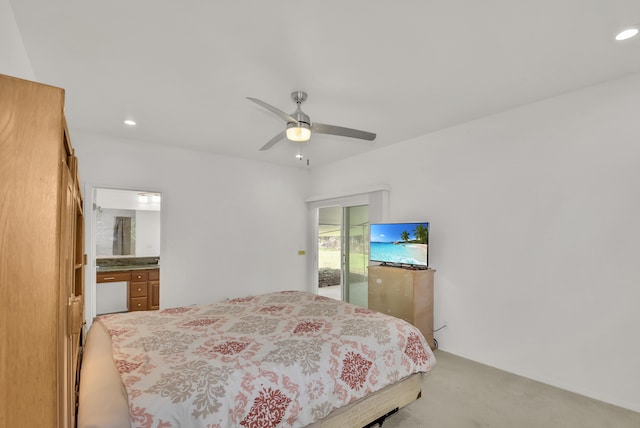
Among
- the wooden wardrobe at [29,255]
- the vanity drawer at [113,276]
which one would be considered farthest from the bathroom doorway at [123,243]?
the wooden wardrobe at [29,255]

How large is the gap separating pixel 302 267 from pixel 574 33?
185 inches

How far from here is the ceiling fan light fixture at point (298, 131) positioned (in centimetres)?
239

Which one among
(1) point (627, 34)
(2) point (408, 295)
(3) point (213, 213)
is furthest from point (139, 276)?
(1) point (627, 34)

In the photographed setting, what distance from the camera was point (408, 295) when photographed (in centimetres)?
345

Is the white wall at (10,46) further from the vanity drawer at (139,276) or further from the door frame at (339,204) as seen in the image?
the door frame at (339,204)

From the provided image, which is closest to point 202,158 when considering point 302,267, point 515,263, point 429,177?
point 302,267

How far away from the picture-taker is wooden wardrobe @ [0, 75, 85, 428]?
690mm

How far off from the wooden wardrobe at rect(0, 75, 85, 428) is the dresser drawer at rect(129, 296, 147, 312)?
4646 millimetres

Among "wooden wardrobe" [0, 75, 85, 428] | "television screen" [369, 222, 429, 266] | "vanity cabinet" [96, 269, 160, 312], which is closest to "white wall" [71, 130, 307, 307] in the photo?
"vanity cabinet" [96, 269, 160, 312]

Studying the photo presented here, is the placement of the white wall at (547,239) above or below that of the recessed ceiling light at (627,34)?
below

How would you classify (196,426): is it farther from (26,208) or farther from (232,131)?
(232,131)

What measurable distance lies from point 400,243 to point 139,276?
414 centimetres

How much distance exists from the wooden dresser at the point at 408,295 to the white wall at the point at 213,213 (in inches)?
83.0

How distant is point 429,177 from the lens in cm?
381
